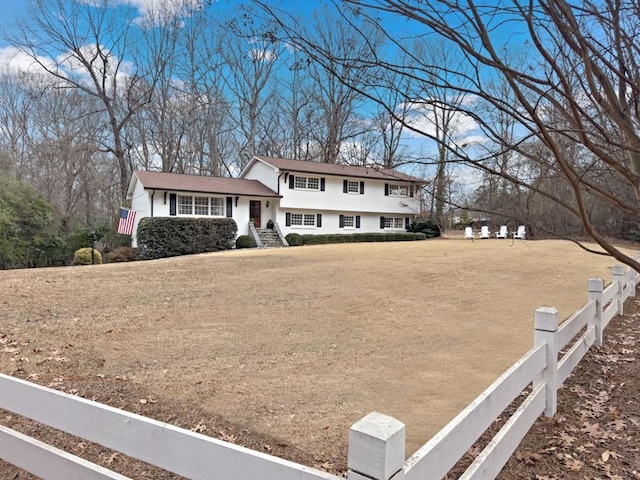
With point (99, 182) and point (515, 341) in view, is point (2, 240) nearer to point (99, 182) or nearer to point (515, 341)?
point (99, 182)

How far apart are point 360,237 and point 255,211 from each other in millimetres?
7785

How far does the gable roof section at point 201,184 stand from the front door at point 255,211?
0.95 metres

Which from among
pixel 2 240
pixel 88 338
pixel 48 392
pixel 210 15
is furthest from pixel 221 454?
pixel 2 240

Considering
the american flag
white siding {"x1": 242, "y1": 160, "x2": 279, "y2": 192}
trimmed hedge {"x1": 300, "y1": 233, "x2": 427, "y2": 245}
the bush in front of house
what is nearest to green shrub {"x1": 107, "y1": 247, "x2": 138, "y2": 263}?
the american flag

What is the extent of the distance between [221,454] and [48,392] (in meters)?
1.41

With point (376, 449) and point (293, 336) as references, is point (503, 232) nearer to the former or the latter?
point (293, 336)

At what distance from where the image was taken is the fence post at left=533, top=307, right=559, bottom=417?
386 centimetres

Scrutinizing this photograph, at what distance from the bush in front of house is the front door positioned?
1272 cm

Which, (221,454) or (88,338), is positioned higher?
(221,454)

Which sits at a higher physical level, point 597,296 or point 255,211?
point 255,211

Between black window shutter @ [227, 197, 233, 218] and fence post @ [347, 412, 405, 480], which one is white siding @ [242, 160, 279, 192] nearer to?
black window shutter @ [227, 197, 233, 218]

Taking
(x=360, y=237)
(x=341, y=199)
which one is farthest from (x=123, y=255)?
(x=360, y=237)

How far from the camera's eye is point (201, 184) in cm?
2906

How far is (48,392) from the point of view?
8.39ft
